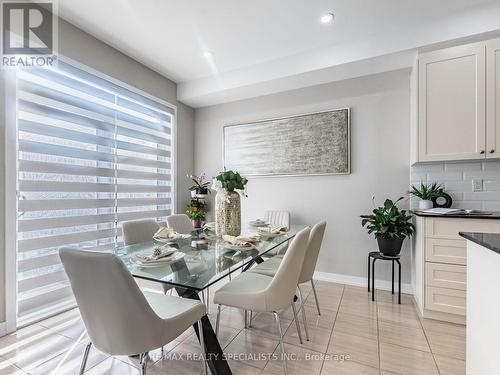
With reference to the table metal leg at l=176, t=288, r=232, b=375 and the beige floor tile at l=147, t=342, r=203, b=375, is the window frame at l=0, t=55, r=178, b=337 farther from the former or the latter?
the table metal leg at l=176, t=288, r=232, b=375

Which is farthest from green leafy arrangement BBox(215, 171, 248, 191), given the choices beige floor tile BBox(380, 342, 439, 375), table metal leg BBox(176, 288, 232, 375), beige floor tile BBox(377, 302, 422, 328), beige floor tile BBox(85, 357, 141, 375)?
beige floor tile BBox(377, 302, 422, 328)

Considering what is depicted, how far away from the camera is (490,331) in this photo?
0.94m

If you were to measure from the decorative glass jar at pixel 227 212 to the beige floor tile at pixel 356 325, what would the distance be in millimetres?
1165

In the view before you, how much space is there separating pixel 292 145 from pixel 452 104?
165cm

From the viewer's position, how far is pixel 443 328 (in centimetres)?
198

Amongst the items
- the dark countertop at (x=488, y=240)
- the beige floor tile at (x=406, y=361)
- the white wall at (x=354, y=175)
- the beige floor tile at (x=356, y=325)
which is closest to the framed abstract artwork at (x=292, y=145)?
the white wall at (x=354, y=175)

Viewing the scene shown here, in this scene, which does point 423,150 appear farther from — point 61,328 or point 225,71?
point 61,328

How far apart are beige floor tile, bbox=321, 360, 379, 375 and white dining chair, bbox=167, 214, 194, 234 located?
5.52 ft

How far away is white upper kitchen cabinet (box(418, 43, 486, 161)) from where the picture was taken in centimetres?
207

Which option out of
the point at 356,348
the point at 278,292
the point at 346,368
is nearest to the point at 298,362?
the point at 346,368

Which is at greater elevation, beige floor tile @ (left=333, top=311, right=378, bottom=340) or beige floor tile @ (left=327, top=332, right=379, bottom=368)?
beige floor tile @ (left=327, top=332, right=379, bottom=368)

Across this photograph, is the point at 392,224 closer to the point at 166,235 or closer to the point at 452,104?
the point at 452,104

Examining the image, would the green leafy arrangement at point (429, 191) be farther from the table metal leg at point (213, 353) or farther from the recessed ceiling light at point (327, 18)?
the table metal leg at point (213, 353)

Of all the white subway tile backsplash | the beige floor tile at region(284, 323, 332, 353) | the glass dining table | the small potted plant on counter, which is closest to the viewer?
the glass dining table
